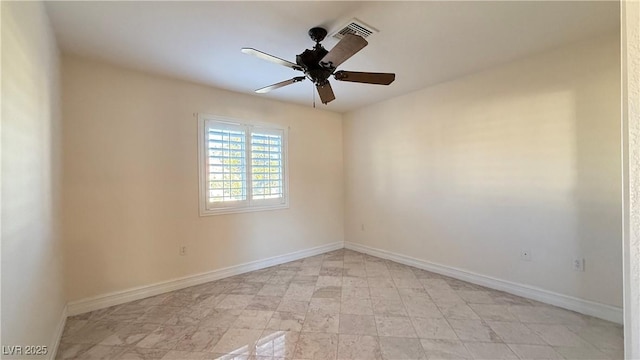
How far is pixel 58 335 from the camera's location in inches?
Result: 84.6

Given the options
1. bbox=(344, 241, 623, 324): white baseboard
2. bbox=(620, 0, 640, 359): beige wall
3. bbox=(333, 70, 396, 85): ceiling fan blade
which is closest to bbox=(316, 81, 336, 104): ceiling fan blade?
bbox=(333, 70, 396, 85): ceiling fan blade

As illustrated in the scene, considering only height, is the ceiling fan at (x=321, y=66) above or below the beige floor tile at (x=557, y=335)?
above

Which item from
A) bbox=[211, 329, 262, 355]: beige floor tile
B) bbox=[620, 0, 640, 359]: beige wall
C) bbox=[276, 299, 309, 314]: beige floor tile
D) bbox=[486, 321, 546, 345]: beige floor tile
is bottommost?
bbox=[211, 329, 262, 355]: beige floor tile

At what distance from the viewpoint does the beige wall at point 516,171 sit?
2.38m

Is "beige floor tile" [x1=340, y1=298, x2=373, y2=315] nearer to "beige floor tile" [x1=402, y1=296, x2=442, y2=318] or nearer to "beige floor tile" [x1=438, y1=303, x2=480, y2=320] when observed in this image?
"beige floor tile" [x1=402, y1=296, x2=442, y2=318]

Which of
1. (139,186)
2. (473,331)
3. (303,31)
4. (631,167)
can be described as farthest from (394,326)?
(139,186)

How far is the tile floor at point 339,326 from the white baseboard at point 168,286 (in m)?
0.09

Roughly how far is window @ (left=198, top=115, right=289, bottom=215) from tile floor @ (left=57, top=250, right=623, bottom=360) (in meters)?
1.13

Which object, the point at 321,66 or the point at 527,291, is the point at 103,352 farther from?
the point at 527,291

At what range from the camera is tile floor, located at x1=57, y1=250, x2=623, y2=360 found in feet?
6.48

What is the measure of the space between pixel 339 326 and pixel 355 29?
256 cm

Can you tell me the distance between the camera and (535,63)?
2736 mm

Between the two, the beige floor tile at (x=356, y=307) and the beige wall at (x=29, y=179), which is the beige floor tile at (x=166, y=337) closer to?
the beige wall at (x=29, y=179)

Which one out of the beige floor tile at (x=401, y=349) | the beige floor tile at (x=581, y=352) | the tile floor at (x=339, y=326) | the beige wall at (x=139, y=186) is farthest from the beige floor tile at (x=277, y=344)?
the beige floor tile at (x=581, y=352)
